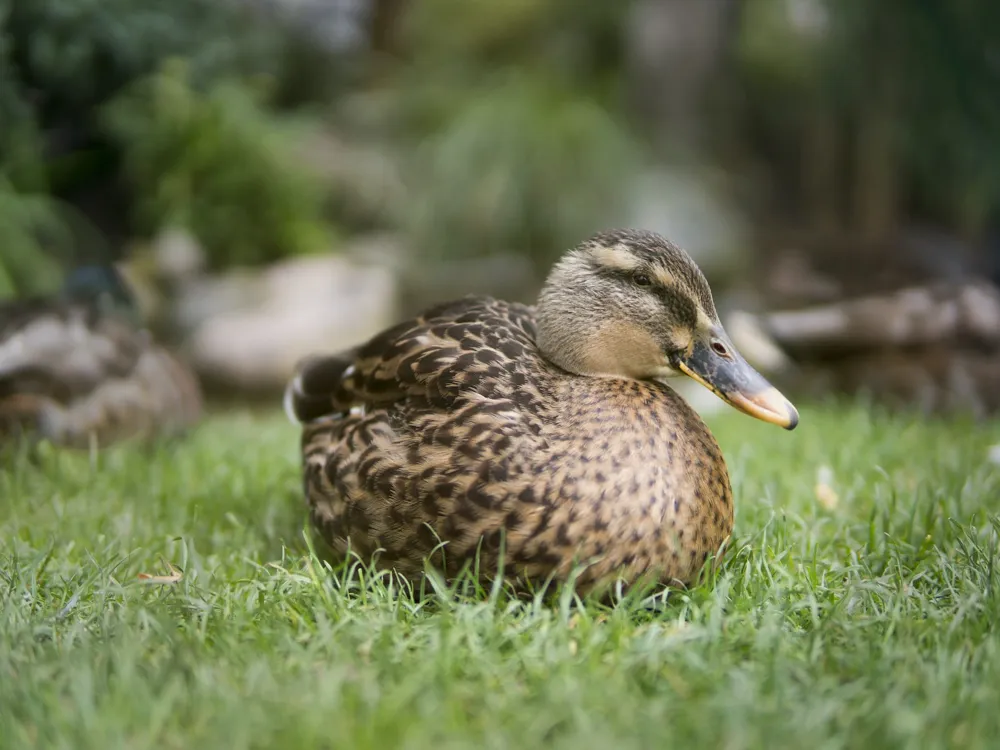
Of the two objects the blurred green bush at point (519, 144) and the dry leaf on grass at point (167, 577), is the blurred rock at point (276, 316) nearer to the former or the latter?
the blurred green bush at point (519, 144)

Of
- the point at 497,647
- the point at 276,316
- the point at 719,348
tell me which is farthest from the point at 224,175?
the point at 497,647

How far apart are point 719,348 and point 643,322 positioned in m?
0.18

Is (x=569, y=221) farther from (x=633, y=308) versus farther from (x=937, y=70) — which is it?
(x=633, y=308)

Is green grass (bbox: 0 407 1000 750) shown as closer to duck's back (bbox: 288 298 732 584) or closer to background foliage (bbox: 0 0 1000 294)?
duck's back (bbox: 288 298 732 584)

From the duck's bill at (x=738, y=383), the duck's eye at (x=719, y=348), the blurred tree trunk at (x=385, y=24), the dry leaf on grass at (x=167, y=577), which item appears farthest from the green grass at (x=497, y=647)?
the blurred tree trunk at (x=385, y=24)

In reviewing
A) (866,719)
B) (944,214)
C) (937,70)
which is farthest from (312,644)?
(944,214)

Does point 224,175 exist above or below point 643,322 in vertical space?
below

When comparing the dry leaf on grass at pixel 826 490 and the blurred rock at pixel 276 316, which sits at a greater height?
the dry leaf on grass at pixel 826 490

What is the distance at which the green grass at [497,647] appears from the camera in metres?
1.36

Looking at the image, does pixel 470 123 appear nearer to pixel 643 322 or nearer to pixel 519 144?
pixel 519 144

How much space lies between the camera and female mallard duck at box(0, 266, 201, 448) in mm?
3334

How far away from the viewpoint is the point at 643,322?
203cm

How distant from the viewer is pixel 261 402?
5328 mm

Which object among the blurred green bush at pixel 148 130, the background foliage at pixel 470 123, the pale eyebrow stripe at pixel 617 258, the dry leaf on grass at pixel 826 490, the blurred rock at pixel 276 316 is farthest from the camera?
the blurred rock at pixel 276 316
